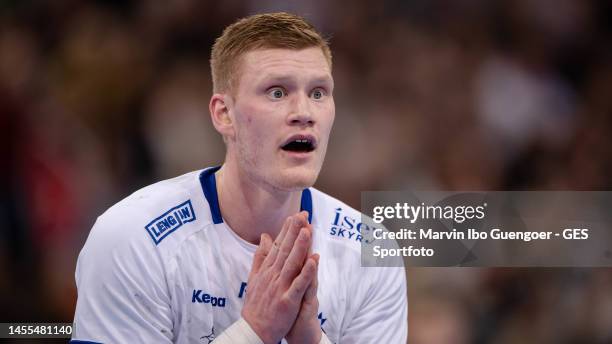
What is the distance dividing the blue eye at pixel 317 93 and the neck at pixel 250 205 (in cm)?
37

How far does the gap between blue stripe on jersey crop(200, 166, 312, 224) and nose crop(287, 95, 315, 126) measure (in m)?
0.48

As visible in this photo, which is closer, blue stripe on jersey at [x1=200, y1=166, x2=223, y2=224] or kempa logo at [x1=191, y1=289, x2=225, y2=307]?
kempa logo at [x1=191, y1=289, x2=225, y2=307]

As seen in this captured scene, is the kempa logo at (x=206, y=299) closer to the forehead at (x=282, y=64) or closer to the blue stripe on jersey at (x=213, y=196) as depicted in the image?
the blue stripe on jersey at (x=213, y=196)

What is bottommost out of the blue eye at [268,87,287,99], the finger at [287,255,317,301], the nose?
the finger at [287,255,317,301]

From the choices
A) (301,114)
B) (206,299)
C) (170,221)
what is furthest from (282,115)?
(206,299)

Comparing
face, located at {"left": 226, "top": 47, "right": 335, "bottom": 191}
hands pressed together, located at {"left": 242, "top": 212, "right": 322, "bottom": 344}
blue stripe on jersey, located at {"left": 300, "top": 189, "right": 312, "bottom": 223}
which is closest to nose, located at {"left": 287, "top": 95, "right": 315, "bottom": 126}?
face, located at {"left": 226, "top": 47, "right": 335, "bottom": 191}

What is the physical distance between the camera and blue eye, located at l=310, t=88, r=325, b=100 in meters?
3.13

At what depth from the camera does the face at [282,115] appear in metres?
3.02

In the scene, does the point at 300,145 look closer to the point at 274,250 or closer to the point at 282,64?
the point at 282,64

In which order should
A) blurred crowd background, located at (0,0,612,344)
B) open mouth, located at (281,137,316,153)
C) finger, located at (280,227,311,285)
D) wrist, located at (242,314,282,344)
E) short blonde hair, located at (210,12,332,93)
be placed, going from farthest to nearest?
blurred crowd background, located at (0,0,612,344)
short blonde hair, located at (210,12,332,93)
open mouth, located at (281,137,316,153)
wrist, located at (242,314,282,344)
finger, located at (280,227,311,285)

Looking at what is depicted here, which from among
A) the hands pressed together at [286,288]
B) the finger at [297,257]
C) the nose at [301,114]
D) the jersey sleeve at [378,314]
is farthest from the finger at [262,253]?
the jersey sleeve at [378,314]

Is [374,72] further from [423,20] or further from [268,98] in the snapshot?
[268,98]

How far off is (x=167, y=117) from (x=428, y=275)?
1.81m

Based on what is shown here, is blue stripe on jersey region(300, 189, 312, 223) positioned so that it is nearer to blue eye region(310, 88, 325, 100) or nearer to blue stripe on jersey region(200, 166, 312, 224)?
blue stripe on jersey region(200, 166, 312, 224)
